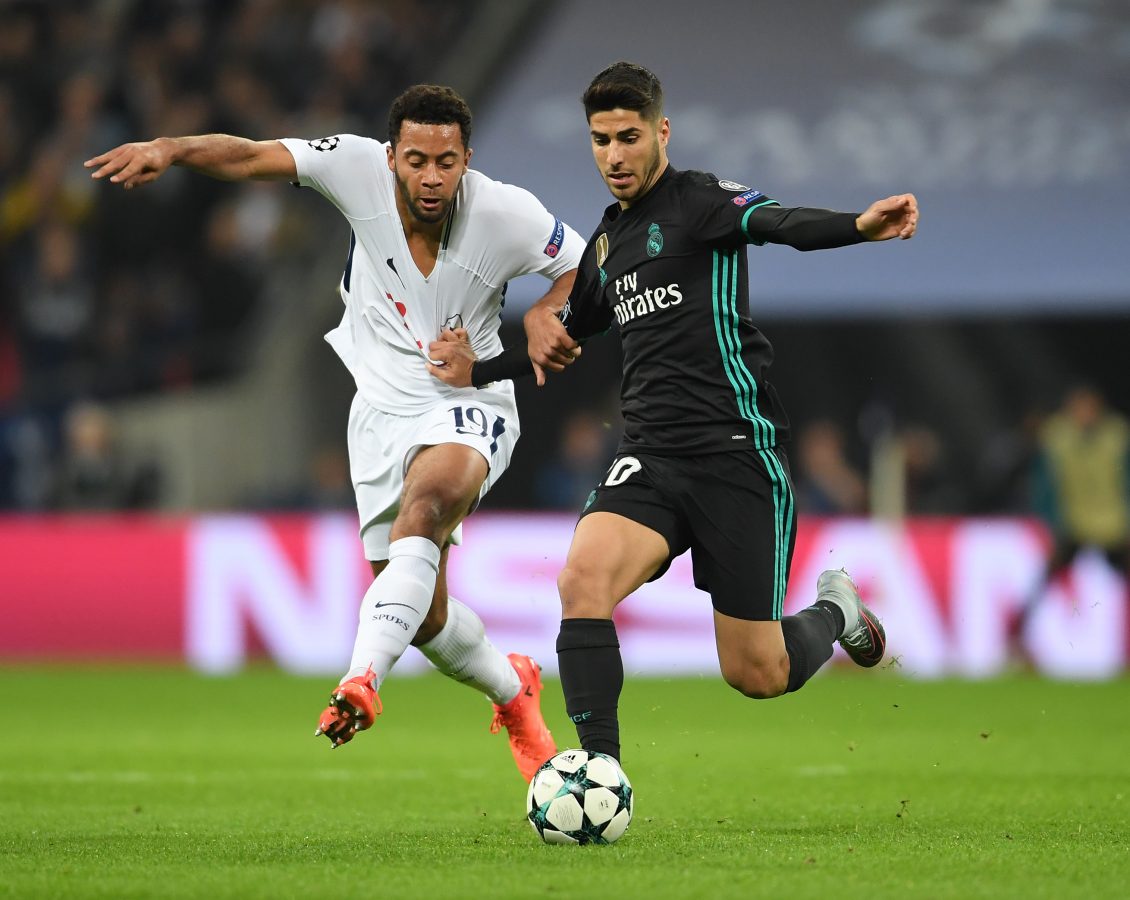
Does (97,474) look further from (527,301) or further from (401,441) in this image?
(401,441)

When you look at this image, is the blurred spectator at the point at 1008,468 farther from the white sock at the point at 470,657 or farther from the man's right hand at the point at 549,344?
the man's right hand at the point at 549,344

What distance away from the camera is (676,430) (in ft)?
17.9

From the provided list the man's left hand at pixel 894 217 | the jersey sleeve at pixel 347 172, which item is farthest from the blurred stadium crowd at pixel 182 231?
the man's left hand at pixel 894 217

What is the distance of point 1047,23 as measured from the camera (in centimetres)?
1419

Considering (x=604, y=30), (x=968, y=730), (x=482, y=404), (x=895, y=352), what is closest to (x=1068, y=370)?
(x=895, y=352)

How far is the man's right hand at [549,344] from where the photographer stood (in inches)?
225

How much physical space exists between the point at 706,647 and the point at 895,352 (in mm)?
5033

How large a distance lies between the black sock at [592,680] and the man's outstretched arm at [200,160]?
6.10ft

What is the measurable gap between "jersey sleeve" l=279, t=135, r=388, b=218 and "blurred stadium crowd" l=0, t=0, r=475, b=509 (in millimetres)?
8800

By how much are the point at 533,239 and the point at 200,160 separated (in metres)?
1.19

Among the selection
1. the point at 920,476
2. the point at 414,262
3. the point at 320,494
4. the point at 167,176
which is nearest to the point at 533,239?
the point at 414,262

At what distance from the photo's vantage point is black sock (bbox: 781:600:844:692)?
18.6ft

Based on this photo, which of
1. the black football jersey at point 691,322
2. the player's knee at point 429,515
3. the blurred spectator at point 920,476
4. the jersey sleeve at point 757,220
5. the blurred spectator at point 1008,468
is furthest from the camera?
the blurred spectator at point 1008,468

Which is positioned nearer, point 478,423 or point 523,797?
point 478,423
